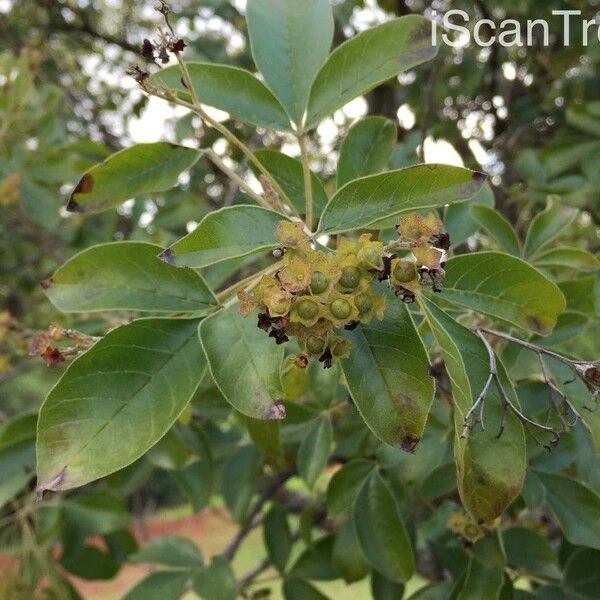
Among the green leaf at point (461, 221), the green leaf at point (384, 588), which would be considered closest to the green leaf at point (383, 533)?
the green leaf at point (384, 588)

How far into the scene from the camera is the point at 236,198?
201cm

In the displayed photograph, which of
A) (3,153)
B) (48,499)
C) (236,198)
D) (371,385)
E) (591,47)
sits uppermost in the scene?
(371,385)

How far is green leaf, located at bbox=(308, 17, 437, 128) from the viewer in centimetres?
69

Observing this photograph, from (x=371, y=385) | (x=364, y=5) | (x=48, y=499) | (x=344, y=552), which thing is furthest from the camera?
(x=364, y=5)

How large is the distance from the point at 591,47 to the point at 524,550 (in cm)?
126

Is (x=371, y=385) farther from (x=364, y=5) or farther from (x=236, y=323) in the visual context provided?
(x=364, y=5)

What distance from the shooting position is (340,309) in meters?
0.54

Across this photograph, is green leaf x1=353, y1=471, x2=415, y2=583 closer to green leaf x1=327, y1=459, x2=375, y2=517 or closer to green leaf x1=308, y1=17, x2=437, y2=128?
green leaf x1=327, y1=459, x2=375, y2=517

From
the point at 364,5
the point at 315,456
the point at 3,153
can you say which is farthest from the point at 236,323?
the point at 364,5

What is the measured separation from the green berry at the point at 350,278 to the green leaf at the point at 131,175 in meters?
0.25

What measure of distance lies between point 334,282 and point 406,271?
0.18 ft

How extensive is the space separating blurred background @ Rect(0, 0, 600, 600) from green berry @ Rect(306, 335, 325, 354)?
0.40 m

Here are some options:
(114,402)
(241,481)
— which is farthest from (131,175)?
(241,481)

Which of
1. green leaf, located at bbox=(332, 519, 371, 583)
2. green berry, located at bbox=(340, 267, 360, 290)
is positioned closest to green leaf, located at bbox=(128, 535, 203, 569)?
green leaf, located at bbox=(332, 519, 371, 583)
